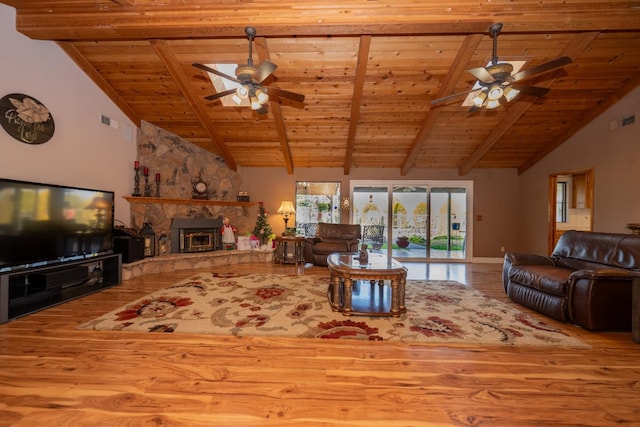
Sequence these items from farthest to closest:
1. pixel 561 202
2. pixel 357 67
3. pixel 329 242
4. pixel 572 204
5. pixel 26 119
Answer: pixel 561 202 < pixel 572 204 < pixel 329 242 < pixel 357 67 < pixel 26 119

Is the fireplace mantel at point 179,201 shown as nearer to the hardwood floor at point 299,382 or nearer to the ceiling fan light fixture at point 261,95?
the hardwood floor at point 299,382

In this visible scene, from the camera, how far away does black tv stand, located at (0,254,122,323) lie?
2.76m

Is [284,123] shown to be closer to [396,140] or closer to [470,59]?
[396,140]

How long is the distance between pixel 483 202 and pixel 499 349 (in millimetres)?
5599

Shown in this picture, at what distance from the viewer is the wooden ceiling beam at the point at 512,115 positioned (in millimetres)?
3570

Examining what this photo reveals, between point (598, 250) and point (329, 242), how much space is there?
4.10 metres

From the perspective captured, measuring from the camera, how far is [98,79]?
4410mm

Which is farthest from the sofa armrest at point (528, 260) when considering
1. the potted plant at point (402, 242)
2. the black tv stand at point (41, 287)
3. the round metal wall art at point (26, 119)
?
the round metal wall art at point (26, 119)

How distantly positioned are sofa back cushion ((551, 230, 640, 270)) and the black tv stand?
6.52m

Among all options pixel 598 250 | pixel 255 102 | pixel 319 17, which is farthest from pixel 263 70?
pixel 598 250

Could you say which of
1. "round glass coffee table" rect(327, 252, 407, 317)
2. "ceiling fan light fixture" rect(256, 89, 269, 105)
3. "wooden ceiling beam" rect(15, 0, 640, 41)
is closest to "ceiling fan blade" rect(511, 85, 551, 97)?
"wooden ceiling beam" rect(15, 0, 640, 41)

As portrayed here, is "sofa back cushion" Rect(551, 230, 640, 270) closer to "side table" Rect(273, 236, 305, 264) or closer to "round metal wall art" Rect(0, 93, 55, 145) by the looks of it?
"side table" Rect(273, 236, 305, 264)

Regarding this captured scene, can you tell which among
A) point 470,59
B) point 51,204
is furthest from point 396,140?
point 51,204

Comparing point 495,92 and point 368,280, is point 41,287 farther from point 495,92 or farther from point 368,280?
point 495,92
